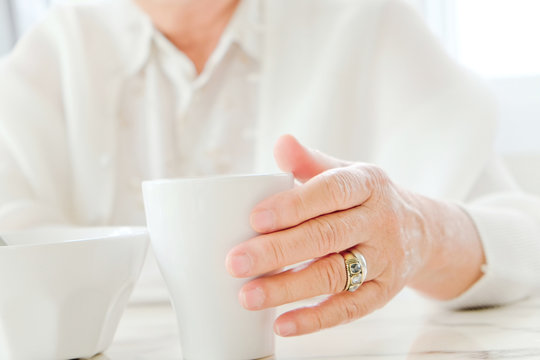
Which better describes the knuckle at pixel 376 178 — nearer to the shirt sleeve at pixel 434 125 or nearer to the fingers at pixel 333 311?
the fingers at pixel 333 311

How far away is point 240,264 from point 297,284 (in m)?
0.06

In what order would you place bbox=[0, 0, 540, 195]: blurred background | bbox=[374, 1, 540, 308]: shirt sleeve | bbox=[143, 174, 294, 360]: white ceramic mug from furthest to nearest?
1. bbox=[0, 0, 540, 195]: blurred background
2. bbox=[374, 1, 540, 308]: shirt sleeve
3. bbox=[143, 174, 294, 360]: white ceramic mug

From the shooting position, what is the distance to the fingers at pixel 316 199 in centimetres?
49

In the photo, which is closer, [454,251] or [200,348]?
[200,348]

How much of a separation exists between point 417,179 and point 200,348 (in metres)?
0.74

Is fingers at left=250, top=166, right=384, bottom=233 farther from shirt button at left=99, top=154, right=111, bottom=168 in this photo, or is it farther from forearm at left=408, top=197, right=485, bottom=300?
shirt button at left=99, top=154, right=111, bottom=168

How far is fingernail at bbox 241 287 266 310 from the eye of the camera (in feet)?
1.62

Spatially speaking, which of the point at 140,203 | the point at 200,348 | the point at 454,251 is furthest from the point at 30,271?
the point at 140,203

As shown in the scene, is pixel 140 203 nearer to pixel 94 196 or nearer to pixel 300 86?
pixel 94 196

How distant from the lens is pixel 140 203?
128 cm

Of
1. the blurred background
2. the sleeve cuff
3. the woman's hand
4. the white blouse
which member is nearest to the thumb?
the woman's hand

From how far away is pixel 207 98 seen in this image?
1.32m

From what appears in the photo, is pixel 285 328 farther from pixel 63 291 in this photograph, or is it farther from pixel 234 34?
pixel 234 34

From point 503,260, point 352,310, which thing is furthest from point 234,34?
point 352,310
